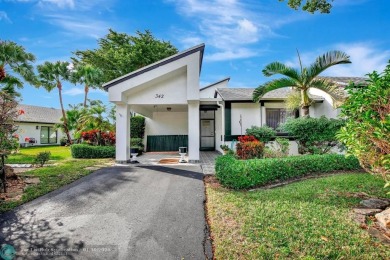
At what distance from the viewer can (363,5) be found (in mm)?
7766

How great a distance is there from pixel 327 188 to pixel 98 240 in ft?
20.1

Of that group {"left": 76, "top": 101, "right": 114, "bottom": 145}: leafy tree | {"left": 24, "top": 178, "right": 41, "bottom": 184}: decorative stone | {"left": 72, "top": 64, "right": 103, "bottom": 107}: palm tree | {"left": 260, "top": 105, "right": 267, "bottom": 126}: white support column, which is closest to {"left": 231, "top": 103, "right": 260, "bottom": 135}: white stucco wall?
{"left": 260, "top": 105, "right": 267, "bottom": 126}: white support column

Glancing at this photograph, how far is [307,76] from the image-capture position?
9758 mm

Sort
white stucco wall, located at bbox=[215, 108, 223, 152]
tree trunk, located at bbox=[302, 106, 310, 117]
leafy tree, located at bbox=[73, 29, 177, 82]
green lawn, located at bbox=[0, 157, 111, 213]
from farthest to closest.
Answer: leafy tree, located at bbox=[73, 29, 177, 82] → white stucco wall, located at bbox=[215, 108, 223, 152] → tree trunk, located at bbox=[302, 106, 310, 117] → green lawn, located at bbox=[0, 157, 111, 213]

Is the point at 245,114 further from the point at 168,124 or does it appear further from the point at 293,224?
the point at 293,224

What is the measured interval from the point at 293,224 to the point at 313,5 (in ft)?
23.6

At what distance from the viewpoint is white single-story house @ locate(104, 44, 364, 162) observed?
10438mm

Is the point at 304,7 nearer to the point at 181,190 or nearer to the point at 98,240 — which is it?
the point at 181,190

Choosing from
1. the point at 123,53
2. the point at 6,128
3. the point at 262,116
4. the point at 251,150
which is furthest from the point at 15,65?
the point at 262,116

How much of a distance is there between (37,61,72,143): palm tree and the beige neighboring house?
5.46 meters

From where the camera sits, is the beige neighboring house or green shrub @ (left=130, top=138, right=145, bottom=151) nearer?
green shrub @ (left=130, top=138, right=145, bottom=151)

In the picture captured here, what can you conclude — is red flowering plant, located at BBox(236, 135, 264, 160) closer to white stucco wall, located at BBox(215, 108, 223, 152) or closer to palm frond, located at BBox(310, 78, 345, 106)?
palm frond, located at BBox(310, 78, 345, 106)

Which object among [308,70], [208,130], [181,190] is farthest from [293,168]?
[208,130]

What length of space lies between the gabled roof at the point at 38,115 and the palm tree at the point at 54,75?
8093 mm
